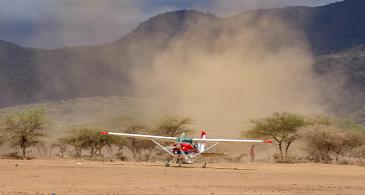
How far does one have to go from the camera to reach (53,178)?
97.1 feet

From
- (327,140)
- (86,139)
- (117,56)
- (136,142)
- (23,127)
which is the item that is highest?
(117,56)

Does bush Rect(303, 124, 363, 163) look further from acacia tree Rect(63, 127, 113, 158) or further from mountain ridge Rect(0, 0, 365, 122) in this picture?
mountain ridge Rect(0, 0, 365, 122)

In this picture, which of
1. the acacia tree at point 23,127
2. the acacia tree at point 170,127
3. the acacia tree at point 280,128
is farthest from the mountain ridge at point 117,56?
the acacia tree at point 23,127

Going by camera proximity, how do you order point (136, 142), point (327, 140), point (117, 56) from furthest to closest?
point (117, 56)
point (136, 142)
point (327, 140)

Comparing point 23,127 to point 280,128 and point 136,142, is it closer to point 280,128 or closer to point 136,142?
point 136,142

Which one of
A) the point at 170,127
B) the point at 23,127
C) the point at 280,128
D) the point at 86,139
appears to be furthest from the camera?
the point at 170,127

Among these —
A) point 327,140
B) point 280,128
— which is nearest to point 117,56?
point 280,128

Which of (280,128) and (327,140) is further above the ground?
(280,128)

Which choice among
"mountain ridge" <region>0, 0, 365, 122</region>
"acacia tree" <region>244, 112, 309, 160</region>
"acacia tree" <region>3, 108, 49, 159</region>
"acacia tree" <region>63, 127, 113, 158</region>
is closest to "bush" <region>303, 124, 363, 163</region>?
"acacia tree" <region>244, 112, 309, 160</region>

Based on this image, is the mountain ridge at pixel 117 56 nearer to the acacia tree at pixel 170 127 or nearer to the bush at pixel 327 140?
the bush at pixel 327 140

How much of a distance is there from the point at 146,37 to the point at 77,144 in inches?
5074

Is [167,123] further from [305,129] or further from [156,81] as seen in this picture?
[156,81]

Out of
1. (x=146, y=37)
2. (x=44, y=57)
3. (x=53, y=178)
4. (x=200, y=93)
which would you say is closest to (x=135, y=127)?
(x=53, y=178)

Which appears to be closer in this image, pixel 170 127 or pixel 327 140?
pixel 327 140
